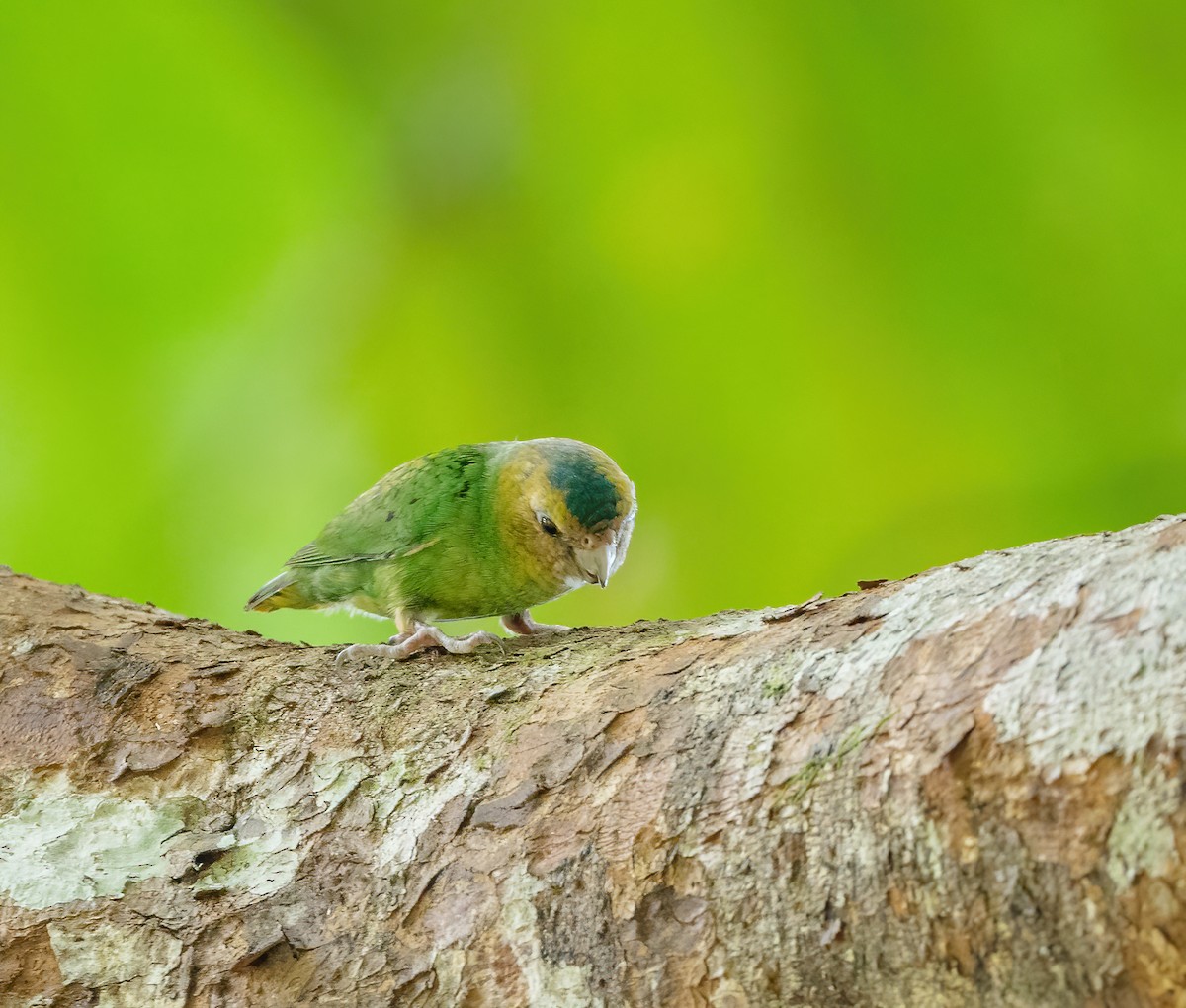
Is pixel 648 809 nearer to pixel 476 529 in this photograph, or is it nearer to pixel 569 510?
pixel 569 510

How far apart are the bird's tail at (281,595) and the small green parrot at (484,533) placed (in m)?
0.20

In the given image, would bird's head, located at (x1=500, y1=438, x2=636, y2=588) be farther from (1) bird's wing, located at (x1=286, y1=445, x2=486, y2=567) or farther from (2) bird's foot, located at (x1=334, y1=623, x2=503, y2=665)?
(2) bird's foot, located at (x1=334, y1=623, x2=503, y2=665)

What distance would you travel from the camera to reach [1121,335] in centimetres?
312

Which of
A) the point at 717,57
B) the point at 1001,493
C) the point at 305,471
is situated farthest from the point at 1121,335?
the point at 305,471

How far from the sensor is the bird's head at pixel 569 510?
3.23 metres

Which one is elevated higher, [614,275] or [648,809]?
[614,275]

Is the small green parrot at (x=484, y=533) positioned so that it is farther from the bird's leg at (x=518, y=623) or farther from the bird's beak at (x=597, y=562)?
the bird's leg at (x=518, y=623)

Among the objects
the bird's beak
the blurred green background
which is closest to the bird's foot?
the bird's beak

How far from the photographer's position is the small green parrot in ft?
10.7

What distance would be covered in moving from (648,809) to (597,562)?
5.64 ft

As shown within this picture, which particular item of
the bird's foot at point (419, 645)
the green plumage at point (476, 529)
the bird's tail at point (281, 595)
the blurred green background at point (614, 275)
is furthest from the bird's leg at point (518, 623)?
the bird's tail at point (281, 595)

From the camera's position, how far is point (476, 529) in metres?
3.33

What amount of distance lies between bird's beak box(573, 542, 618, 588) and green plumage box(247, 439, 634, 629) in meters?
0.05

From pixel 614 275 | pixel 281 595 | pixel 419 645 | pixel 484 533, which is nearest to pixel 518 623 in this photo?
pixel 484 533
